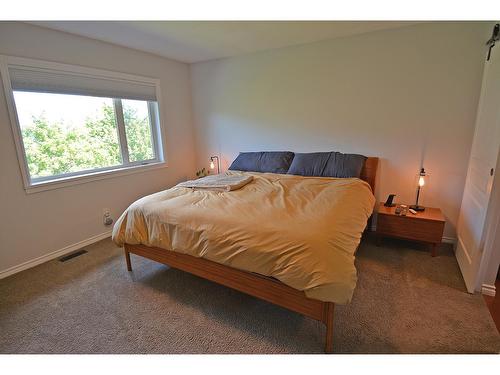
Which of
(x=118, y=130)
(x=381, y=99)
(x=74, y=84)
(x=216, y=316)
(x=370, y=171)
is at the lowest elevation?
(x=216, y=316)

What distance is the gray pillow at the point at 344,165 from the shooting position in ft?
8.88

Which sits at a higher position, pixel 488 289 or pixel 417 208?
pixel 417 208

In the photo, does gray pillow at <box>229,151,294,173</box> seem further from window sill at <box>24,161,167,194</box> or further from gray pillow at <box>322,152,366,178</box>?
window sill at <box>24,161,167,194</box>

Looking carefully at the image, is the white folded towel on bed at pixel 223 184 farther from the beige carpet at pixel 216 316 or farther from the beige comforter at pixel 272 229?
the beige carpet at pixel 216 316

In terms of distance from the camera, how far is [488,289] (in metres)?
1.81

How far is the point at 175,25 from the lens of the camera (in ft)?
7.78

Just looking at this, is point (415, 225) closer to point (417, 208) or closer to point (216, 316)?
point (417, 208)

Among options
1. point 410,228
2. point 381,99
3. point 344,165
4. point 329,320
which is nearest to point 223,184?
point 344,165

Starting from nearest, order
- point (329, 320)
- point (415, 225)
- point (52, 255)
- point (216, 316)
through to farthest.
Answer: point (329, 320) → point (216, 316) → point (415, 225) → point (52, 255)

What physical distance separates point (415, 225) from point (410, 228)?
5 cm

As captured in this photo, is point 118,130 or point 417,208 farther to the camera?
point 118,130

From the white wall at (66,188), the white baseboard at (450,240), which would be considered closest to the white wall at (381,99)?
the white baseboard at (450,240)
